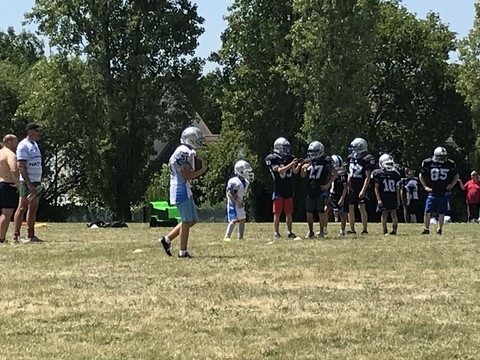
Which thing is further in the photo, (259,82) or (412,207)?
(259,82)

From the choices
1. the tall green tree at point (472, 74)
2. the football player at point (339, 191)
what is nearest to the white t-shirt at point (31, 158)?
the football player at point (339, 191)

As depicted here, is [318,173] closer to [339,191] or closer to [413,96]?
[339,191]

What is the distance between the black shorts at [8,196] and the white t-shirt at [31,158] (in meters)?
0.56

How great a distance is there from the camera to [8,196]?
51.4 feet

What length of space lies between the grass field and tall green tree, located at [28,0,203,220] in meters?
30.6

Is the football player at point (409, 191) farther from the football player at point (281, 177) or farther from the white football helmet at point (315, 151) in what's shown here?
the football player at point (281, 177)

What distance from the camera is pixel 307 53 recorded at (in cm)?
4275

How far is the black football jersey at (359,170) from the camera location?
19.3 meters

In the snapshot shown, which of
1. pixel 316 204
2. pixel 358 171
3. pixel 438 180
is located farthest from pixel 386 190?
pixel 316 204

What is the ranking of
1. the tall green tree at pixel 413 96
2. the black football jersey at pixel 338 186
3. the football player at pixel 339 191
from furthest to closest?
the tall green tree at pixel 413 96 < the black football jersey at pixel 338 186 < the football player at pixel 339 191

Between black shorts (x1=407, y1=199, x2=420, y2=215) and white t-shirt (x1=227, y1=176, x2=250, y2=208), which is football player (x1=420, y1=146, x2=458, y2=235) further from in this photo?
black shorts (x1=407, y1=199, x2=420, y2=215)

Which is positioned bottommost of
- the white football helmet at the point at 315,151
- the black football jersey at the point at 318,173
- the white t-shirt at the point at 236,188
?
the white t-shirt at the point at 236,188

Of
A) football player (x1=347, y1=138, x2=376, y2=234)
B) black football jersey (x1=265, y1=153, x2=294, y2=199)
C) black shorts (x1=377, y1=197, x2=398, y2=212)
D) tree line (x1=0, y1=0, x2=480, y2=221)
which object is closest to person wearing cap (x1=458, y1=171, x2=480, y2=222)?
tree line (x1=0, y1=0, x2=480, y2=221)

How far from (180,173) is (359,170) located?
7.88 meters
